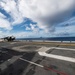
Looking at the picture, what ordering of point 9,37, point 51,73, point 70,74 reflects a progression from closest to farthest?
point 70,74
point 51,73
point 9,37

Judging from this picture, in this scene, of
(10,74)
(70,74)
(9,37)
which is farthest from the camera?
(9,37)

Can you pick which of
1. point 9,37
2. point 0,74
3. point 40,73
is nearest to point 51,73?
point 40,73

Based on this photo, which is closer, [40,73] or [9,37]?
[40,73]

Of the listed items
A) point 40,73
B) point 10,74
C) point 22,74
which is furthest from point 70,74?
point 10,74

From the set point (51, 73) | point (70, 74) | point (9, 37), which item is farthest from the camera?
point (9, 37)

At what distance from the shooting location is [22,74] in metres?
10.9

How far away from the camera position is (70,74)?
9859mm

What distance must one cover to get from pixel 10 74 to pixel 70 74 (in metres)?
6.76

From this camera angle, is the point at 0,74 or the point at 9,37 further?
the point at 9,37

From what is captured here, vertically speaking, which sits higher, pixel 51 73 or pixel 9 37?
pixel 9 37

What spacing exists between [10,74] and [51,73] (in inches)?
189

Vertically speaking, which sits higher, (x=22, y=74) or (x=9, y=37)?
(x=9, y=37)

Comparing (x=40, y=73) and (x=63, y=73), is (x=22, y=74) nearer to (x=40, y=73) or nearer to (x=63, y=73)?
(x=40, y=73)

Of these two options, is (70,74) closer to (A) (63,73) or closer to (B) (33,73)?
(A) (63,73)
